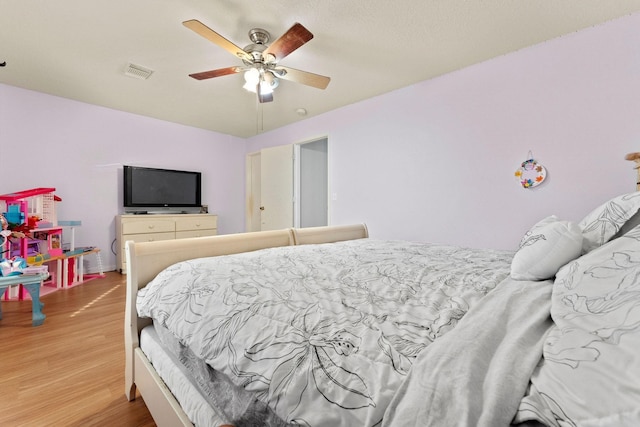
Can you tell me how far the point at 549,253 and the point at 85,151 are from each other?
4.96 metres

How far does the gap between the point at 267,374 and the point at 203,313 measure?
1.35ft

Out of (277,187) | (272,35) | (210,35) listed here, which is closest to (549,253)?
(210,35)

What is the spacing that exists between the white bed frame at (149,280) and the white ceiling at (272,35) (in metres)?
1.69

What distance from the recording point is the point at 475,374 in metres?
0.46

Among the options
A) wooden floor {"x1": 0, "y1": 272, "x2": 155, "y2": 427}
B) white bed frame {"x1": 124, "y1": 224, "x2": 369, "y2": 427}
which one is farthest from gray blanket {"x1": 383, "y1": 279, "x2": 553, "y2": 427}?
wooden floor {"x1": 0, "y1": 272, "x2": 155, "y2": 427}

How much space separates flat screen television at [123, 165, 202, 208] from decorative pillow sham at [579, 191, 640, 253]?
4.80m

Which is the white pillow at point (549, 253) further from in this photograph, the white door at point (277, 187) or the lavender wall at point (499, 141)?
the white door at point (277, 187)

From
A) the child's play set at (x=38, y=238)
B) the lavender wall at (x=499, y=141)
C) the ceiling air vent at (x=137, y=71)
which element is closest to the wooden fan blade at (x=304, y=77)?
the lavender wall at (x=499, y=141)

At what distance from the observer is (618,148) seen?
2082 mm

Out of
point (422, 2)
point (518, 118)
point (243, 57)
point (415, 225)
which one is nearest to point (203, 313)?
point (243, 57)

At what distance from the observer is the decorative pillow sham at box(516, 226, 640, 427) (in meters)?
0.35

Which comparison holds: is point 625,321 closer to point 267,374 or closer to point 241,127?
point 267,374

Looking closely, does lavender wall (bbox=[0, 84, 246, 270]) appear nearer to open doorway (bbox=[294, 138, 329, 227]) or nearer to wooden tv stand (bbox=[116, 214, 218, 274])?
wooden tv stand (bbox=[116, 214, 218, 274])

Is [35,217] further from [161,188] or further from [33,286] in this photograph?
[161,188]
